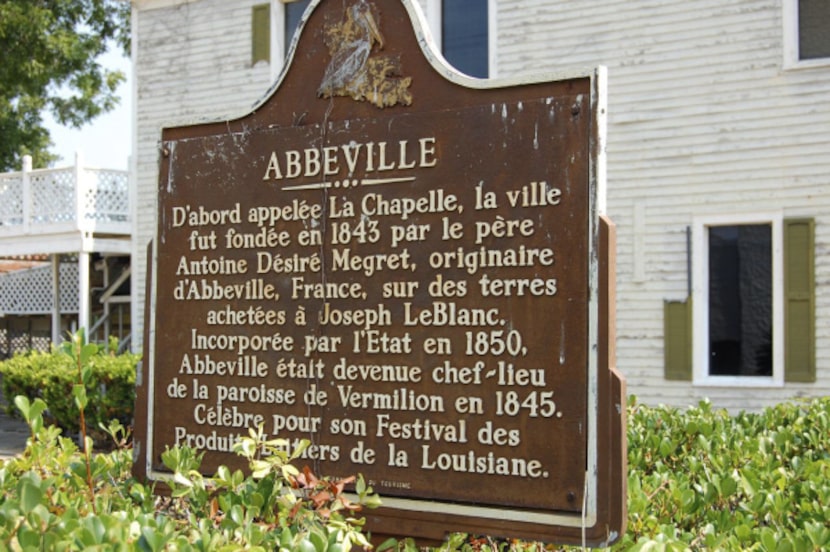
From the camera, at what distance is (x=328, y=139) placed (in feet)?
13.3

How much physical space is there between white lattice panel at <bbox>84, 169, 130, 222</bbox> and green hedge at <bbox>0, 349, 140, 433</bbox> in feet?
9.34

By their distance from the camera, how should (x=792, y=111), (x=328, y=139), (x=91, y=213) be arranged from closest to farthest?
1. (x=328, y=139)
2. (x=792, y=111)
3. (x=91, y=213)

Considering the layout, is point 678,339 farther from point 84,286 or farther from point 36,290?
point 36,290

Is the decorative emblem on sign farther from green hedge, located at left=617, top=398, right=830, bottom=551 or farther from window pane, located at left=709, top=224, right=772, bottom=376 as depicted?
window pane, located at left=709, top=224, right=772, bottom=376

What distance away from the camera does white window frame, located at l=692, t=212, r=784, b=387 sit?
10.9m

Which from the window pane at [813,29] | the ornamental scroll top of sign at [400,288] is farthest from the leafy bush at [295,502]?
the window pane at [813,29]

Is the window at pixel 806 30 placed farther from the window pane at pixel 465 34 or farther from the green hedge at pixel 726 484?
the green hedge at pixel 726 484

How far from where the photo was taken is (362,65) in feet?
13.3

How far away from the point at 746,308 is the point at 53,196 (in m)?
11.3

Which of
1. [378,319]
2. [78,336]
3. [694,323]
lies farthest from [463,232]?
[694,323]

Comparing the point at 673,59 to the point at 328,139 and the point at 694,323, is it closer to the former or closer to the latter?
the point at 694,323

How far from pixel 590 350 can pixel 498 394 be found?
0.39 m

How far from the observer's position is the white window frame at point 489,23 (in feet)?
41.5

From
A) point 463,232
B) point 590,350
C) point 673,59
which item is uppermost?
point 673,59
